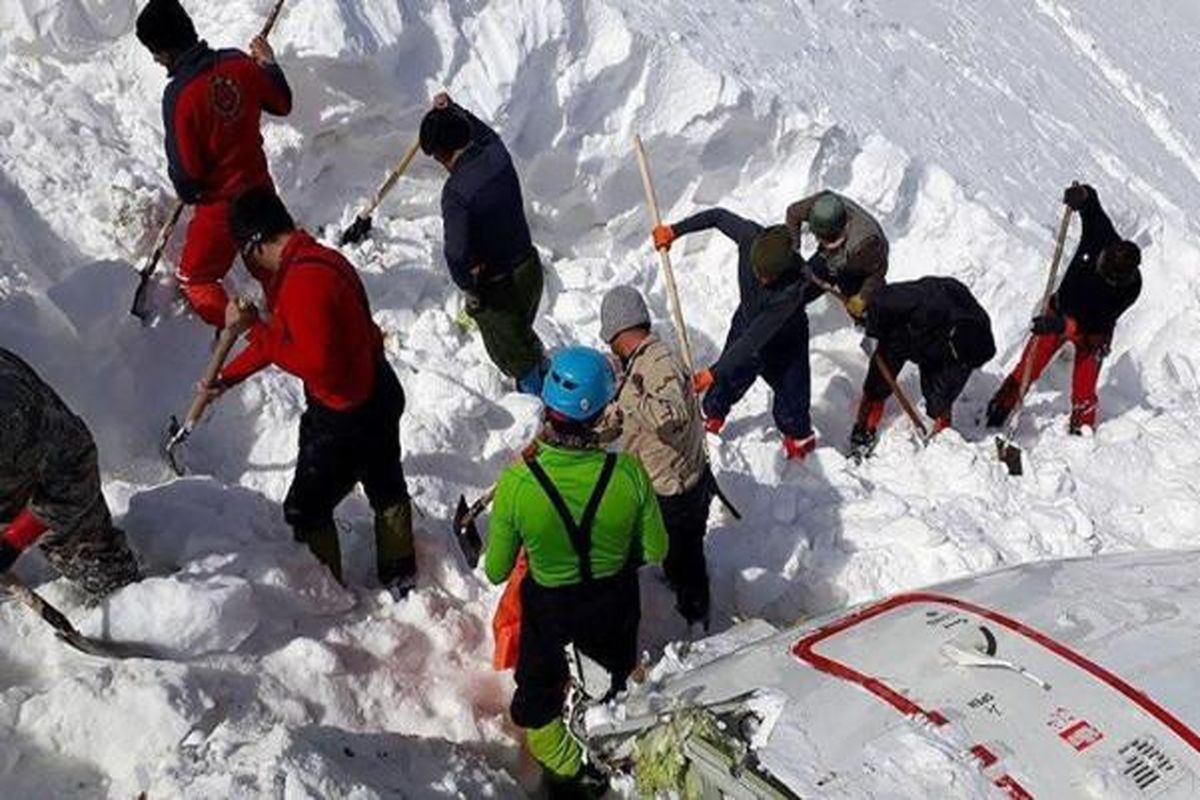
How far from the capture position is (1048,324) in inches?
292

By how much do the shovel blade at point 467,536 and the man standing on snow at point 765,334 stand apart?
4.45ft

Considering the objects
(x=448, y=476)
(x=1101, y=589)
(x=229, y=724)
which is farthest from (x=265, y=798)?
(x=1101, y=589)

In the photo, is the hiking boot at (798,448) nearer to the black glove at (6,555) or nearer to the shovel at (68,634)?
the shovel at (68,634)

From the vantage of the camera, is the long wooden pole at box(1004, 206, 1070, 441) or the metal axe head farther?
the long wooden pole at box(1004, 206, 1070, 441)

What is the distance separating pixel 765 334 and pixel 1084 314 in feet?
7.35

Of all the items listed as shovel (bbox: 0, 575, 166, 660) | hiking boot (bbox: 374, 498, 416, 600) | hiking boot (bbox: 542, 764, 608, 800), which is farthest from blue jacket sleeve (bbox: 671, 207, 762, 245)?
shovel (bbox: 0, 575, 166, 660)

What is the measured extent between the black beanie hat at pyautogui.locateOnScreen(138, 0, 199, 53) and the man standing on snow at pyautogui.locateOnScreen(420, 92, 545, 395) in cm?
108

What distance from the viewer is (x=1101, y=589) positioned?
4559 millimetres

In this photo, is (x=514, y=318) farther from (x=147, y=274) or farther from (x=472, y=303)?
(x=147, y=274)

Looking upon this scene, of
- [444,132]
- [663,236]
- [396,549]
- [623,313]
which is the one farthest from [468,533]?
[663,236]

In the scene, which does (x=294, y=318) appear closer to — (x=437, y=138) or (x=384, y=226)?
(x=437, y=138)

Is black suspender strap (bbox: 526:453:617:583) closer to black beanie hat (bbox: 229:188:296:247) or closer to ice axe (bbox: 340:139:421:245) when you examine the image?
black beanie hat (bbox: 229:188:296:247)

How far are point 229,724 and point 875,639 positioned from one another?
7.34 feet

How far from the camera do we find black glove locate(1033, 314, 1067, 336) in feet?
24.3
